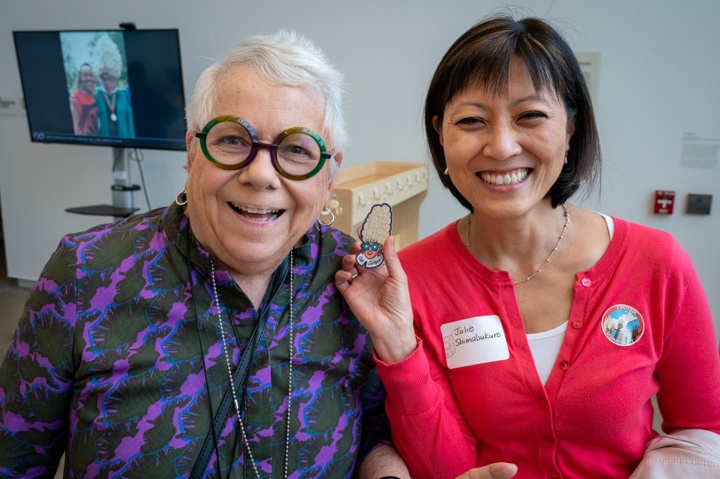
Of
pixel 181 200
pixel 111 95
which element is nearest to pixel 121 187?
pixel 111 95

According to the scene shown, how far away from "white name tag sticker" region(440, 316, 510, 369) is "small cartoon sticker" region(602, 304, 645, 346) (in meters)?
0.23

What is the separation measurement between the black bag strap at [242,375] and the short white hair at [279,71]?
0.34 metres

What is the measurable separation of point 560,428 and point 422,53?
2.97 metres

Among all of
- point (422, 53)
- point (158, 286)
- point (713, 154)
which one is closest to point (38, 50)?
point (422, 53)

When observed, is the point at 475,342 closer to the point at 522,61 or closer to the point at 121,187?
the point at 522,61

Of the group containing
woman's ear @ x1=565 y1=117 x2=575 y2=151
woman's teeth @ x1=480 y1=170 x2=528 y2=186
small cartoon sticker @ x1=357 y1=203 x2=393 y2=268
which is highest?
woman's ear @ x1=565 y1=117 x2=575 y2=151

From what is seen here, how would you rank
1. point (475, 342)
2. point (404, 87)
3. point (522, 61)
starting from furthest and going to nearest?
point (404, 87), point (475, 342), point (522, 61)

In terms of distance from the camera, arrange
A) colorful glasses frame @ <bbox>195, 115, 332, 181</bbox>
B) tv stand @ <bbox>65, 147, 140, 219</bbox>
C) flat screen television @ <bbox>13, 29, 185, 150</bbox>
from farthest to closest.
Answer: tv stand @ <bbox>65, 147, 140, 219</bbox>, flat screen television @ <bbox>13, 29, 185, 150</bbox>, colorful glasses frame @ <bbox>195, 115, 332, 181</bbox>

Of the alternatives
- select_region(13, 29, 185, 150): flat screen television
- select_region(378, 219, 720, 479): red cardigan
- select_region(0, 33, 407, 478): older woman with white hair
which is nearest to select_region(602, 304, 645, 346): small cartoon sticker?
select_region(378, 219, 720, 479): red cardigan

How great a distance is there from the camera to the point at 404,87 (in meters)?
3.94

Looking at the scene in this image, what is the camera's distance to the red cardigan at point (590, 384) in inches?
53.2

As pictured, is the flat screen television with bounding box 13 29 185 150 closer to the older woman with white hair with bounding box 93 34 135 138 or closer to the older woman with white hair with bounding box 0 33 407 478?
the older woman with white hair with bounding box 93 34 135 138

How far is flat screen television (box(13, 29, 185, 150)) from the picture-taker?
13.0 feet

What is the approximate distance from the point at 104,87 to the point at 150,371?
138 inches
